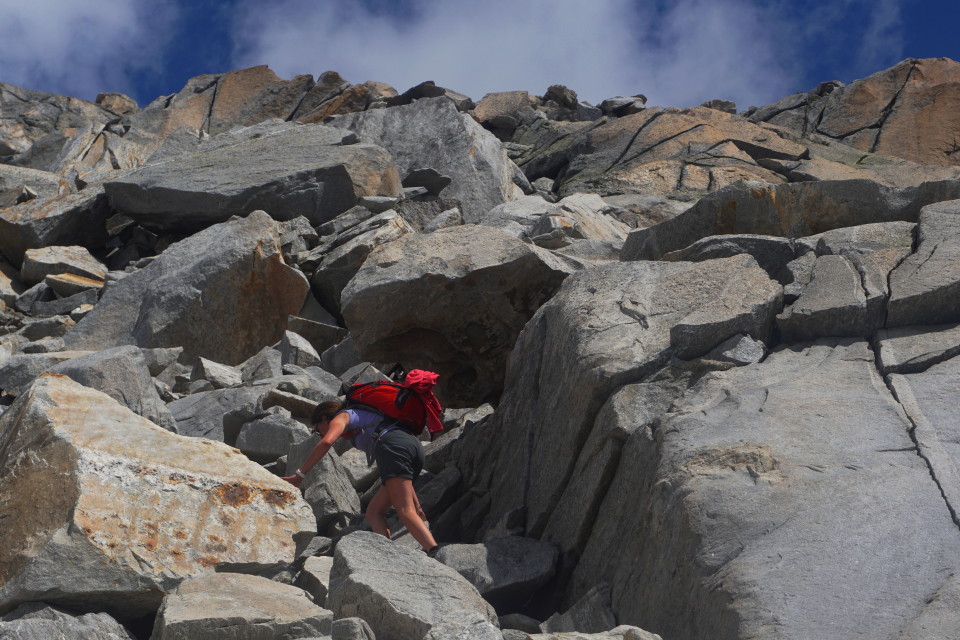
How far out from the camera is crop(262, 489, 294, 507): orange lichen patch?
21.0 ft

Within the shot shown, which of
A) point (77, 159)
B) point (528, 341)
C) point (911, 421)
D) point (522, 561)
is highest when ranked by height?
point (77, 159)

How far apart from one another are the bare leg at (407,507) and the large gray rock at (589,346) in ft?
2.59

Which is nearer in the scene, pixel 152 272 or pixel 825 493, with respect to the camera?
pixel 825 493

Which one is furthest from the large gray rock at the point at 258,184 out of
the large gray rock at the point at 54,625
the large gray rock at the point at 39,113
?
the large gray rock at the point at 39,113

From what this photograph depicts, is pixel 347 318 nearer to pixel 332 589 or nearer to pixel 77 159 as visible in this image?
pixel 332 589

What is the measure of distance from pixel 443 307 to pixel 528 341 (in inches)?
81.4

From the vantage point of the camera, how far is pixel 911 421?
539 centimetres

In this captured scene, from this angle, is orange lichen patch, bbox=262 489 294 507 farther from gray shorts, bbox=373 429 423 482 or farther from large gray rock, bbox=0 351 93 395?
large gray rock, bbox=0 351 93 395

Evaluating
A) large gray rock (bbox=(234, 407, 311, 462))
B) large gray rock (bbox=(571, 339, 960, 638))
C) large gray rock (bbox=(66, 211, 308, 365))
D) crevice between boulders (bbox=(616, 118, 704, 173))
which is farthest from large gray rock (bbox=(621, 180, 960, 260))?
crevice between boulders (bbox=(616, 118, 704, 173))

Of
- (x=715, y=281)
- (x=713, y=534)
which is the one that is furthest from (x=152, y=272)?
(x=713, y=534)

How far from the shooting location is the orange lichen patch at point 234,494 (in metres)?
6.21

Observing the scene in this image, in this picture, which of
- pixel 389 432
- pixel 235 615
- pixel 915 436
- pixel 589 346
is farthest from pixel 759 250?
pixel 235 615

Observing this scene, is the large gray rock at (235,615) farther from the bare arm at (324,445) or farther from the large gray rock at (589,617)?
the bare arm at (324,445)

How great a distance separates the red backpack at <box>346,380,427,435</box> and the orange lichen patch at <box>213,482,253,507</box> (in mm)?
1577
